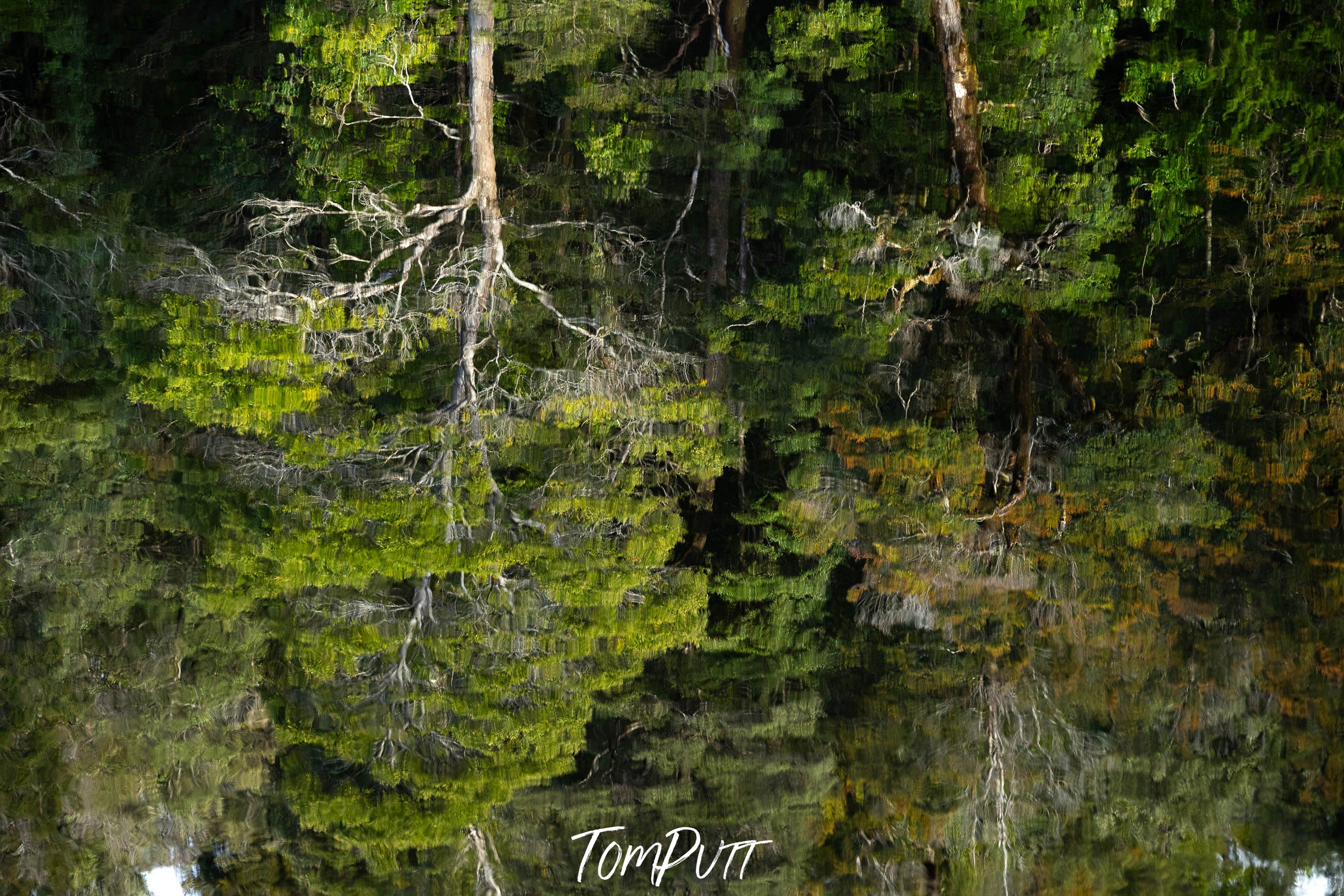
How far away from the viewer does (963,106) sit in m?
7.54

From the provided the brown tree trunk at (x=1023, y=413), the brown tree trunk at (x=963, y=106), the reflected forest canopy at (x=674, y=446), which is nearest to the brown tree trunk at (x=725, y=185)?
the reflected forest canopy at (x=674, y=446)

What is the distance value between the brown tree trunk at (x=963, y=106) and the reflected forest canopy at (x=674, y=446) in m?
0.04

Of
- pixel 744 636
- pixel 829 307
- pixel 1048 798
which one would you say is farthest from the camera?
pixel 829 307

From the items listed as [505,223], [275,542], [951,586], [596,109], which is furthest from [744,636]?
[596,109]

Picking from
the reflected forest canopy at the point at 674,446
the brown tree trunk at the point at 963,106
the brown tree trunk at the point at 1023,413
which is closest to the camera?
the reflected forest canopy at the point at 674,446

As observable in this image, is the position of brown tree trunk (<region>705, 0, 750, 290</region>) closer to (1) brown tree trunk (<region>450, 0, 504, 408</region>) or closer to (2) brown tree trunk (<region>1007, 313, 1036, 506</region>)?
(1) brown tree trunk (<region>450, 0, 504, 408</region>)

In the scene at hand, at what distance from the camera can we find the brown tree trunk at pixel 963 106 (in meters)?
7.40

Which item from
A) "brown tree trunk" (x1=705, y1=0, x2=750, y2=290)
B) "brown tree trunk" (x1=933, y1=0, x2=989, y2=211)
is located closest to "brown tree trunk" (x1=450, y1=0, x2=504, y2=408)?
"brown tree trunk" (x1=705, y1=0, x2=750, y2=290)

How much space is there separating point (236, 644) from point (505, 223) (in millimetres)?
3655

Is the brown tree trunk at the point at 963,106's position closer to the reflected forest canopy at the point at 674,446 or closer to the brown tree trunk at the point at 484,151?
the reflected forest canopy at the point at 674,446

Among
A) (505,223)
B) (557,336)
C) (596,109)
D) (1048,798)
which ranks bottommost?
(1048,798)

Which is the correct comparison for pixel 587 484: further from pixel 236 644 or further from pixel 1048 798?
pixel 1048 798

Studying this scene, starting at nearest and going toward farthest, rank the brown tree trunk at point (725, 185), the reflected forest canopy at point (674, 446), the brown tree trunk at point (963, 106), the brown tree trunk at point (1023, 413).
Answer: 1. the reflected forest canopy at point (674, 446)
2. the brown tree trunk at point (1023, 413)
3. the brown tree trunk at point (963, 106)
4. the brown tree trunk at point (725, 185)

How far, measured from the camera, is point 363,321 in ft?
22.7
